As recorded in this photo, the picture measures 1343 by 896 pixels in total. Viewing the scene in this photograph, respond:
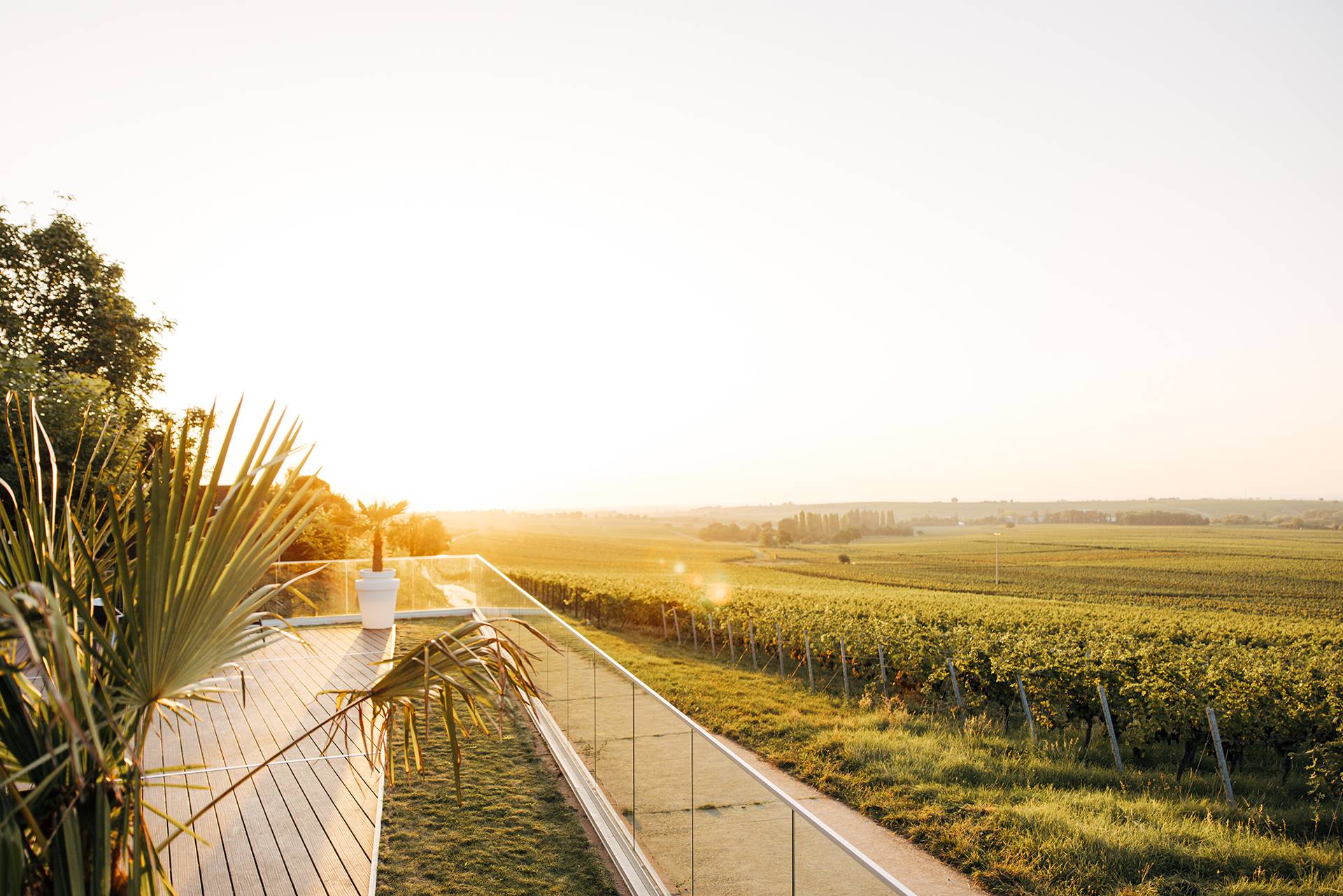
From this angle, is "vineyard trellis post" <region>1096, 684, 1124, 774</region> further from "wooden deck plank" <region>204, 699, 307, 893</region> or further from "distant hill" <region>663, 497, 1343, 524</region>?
"distant hill" <region>663, 497, 1343, 524</region>

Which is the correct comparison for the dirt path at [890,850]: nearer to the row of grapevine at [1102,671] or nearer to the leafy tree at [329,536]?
the row of grapevine at [1102,671]

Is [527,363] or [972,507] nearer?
[527,363]

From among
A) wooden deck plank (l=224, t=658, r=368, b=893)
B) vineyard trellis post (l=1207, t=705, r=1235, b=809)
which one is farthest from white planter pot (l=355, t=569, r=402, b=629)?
vineyard trellis post (l=1207, t=705, r=1235, b=809)

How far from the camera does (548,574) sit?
35.0 metres

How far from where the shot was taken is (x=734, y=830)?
4.05 meters

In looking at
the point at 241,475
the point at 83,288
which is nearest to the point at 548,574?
the point at 83,288

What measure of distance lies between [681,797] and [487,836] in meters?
2.37

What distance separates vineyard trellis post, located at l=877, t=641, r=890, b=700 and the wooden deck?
31.9 ft

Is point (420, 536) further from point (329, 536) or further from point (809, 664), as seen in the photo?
point (809, 664)

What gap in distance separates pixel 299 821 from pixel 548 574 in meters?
29.9

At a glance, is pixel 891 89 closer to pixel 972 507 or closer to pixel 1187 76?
pixel 1187 76

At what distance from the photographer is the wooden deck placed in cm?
461

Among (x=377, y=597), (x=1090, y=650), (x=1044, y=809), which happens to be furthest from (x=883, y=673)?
(x=377, y=597)

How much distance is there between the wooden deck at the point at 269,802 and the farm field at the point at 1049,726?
202 inches
